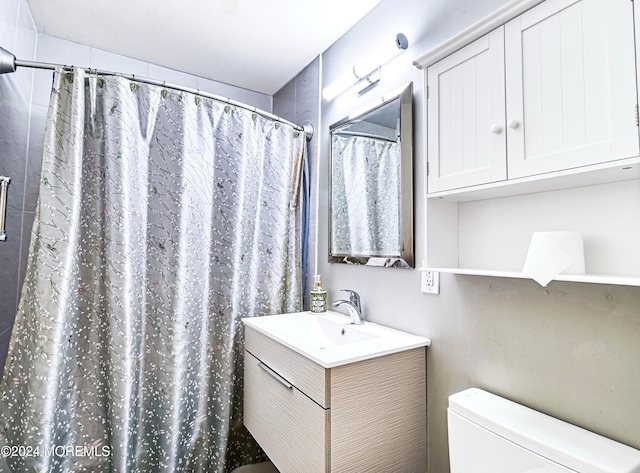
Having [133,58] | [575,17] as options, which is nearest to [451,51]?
[575,17]

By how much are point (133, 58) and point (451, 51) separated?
187 centimetres

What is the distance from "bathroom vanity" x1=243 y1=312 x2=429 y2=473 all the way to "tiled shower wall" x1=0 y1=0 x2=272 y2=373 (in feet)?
4.18

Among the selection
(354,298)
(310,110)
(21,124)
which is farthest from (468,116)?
(21,124)

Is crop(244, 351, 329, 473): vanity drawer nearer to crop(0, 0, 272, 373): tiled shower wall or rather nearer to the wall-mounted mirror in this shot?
the wall-mounted mirror

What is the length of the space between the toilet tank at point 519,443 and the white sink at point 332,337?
273mm

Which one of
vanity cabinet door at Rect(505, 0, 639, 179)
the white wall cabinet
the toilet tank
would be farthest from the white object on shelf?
the toilet tank

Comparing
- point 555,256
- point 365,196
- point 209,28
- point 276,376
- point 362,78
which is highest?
point 209,28

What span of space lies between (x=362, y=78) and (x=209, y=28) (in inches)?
33.3

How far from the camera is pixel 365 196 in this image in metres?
1.63

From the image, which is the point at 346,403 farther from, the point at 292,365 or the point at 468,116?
the point at 468,116

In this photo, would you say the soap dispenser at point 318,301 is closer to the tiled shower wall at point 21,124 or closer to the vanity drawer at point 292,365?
the vanity drawer at point 292,365

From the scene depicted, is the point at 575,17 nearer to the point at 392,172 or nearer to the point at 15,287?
the point at 392,172

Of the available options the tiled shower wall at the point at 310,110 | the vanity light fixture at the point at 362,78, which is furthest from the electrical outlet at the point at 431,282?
the vanity light fixture at the point at 362,78

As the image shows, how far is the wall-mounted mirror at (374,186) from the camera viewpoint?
1.40 metres
